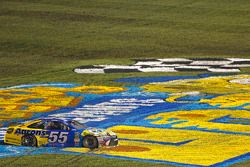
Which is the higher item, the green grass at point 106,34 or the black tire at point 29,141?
the green grass at point 106,34

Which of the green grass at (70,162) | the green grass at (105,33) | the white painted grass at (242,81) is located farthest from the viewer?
the green grass at (105,33)

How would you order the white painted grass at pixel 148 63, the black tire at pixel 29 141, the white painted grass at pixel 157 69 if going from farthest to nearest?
the white painted grass at pixel 148 63 < the white painted grass at pixel 157 69 < the black tire at pixel 29 141

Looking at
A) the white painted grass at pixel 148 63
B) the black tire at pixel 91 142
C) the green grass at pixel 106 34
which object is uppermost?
the green grass at pixel 106 34

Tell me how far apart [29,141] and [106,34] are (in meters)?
40.9

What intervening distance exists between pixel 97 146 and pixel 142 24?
46.7 metres

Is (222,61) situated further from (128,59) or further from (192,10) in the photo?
(192,10)

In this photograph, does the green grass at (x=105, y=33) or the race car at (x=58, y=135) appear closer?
the race car at (x=58, y=135)

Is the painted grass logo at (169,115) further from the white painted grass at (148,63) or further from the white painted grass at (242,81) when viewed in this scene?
the white painted grass at (148,63)

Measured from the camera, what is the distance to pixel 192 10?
90.6 metres

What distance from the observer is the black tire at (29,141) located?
3894 cm

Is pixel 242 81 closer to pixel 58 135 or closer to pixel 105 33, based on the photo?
pixel 58 135

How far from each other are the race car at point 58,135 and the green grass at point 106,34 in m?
18.4

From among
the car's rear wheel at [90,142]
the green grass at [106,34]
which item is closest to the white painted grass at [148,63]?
the green grass at [106,34]

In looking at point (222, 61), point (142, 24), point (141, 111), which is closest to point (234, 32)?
point (142, 24)
